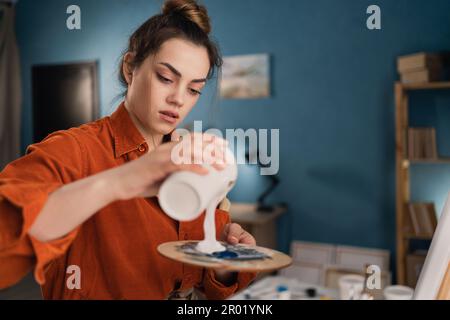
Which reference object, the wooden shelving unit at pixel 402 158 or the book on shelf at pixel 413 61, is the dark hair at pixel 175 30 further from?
the wooden shelving unit at pixel 402 158

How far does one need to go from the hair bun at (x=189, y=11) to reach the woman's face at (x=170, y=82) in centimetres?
5

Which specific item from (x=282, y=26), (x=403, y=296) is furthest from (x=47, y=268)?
(x=403, y=296)

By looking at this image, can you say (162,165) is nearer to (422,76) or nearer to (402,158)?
(402,158)

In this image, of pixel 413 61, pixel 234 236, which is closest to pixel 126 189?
pixel 234 236

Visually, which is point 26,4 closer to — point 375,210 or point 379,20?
point 379,20

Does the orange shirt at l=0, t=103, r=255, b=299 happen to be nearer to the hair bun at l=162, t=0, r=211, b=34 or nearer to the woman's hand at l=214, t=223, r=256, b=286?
the woman's hand at l=214, t=223, r=256, b=286

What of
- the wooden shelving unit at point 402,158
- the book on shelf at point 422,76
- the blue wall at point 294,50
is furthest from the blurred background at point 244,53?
the book on shelf at point 422,76

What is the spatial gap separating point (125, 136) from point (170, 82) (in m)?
0.11

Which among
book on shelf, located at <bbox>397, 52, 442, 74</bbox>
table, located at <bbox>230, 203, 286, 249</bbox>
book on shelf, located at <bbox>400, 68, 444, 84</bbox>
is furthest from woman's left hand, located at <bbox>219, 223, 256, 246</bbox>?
book on shelf, located at <bbox>400, 68, 444, 84</bbox>

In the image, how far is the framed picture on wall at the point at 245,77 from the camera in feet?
2.16

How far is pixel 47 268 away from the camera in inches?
22.1

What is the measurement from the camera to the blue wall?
2.03 feet

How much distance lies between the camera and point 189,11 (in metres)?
0.56

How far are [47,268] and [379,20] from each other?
1.89ft
